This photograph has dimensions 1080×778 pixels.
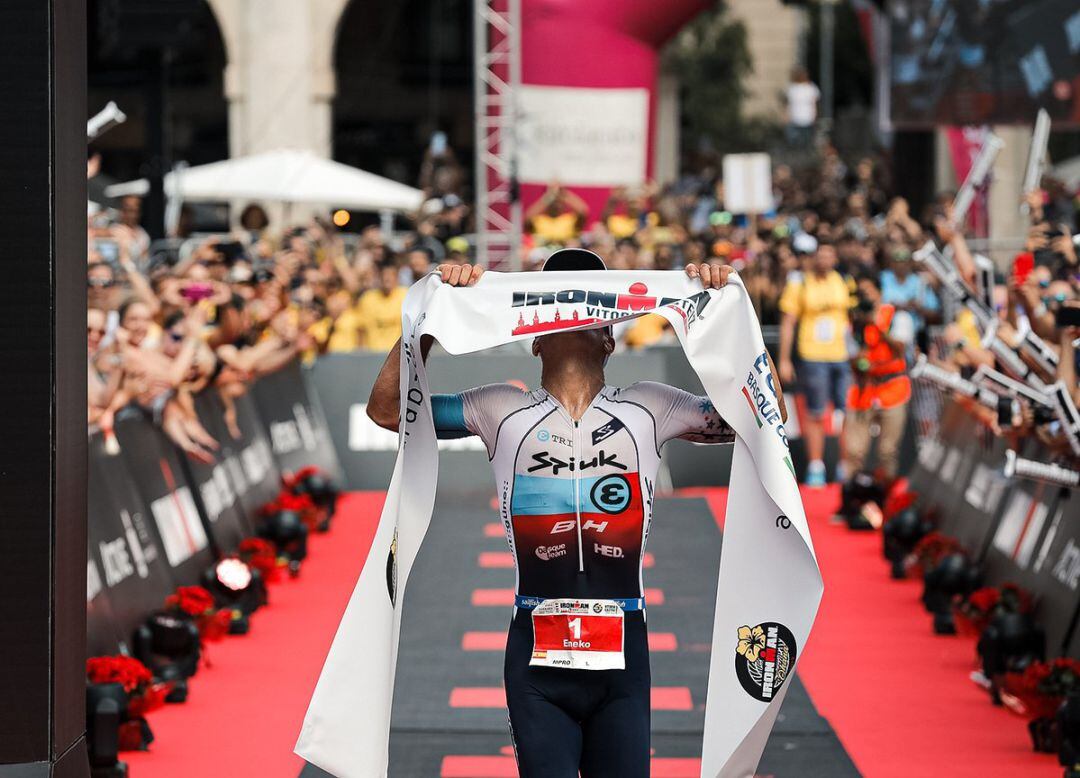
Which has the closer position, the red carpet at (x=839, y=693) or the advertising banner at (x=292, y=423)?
the red carpet at (x=839, y=693)

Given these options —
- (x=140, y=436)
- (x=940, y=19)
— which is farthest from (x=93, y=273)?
(x=940, y=19)

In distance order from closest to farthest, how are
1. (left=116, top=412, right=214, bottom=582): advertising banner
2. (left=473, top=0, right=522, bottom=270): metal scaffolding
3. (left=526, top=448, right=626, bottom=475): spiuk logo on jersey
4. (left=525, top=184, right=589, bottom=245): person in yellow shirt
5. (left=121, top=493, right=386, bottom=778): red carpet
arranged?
(left=526, top=448, right=626, bottom=475): spiuk logo on jersey → (left=121, top=493, right=386, bottom=778): red carpet → (left=116, top=412, right=214, bottom=582): advertising banner → (left=525, top=184, right=589, bottom=245): person in yellow shirt → (left=473, top=0, right=522, bottom=270): metal scaffolding

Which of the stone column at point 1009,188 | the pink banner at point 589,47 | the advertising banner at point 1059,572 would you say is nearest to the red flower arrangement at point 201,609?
the advertising banner at point 1059,572

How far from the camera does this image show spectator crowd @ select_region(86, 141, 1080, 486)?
1047 cm

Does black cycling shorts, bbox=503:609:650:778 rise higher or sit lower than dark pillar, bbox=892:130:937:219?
lower

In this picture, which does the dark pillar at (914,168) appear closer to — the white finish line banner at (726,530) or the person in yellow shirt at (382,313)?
the person in yellow shirt at (382,313)

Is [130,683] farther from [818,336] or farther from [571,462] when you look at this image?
[818,336]

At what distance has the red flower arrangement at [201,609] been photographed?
9828mm

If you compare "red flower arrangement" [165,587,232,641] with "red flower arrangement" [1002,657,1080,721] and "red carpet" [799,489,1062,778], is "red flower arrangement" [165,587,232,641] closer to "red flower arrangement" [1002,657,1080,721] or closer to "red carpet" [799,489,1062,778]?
"red carpet" [799,489,1062,778]

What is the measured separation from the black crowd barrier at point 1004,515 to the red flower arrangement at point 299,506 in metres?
5.03

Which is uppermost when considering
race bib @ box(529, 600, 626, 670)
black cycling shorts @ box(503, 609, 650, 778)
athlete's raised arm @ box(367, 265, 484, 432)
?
athlete's raised arm @ box(367, 265, 484, 432)

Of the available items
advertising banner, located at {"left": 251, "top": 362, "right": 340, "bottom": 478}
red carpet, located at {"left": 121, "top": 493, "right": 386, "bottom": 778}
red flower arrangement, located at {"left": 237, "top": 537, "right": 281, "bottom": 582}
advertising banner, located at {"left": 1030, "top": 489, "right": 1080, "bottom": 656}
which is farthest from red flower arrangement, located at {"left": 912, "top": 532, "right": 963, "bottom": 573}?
advertising banner, located at {"left": 251, "top": 362, "right": 340, "bottom": 478}
